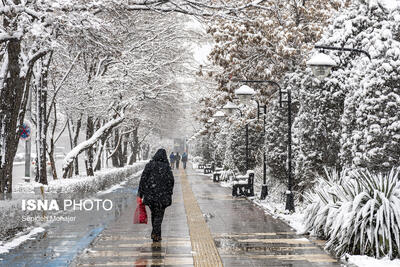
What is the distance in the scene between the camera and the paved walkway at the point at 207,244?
336 inches

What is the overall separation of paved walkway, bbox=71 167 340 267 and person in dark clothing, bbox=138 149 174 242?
0.56 m

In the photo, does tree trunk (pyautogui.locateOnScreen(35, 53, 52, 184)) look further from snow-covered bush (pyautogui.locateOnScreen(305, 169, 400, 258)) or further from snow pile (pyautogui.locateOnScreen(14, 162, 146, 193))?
snow-covered bush (pyautogui.locateOnScreen(305, 169, 400, 258))

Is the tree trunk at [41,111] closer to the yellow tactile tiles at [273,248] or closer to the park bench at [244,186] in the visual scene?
the park bench at [244,186]

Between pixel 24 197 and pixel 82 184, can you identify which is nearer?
pixel 24 197

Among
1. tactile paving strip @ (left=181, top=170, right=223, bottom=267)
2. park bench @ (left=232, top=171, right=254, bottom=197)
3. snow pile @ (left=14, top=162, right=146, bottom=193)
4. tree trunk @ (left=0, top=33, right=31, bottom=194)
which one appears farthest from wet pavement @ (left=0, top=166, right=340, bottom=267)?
park bench @ (left=232, top=171, right=254, bottom=197)

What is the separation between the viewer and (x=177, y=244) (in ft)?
33.4

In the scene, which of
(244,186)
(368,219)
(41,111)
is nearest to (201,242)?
(368,219)

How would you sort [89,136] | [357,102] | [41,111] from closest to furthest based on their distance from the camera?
[357,102]
[41,111]
[89,136]

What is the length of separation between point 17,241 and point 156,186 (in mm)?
3067

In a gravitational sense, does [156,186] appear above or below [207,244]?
above

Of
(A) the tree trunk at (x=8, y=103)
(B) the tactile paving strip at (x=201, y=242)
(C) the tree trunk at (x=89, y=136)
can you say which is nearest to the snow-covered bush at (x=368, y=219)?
(B) the tactile paving strip at (x=201, y=242)

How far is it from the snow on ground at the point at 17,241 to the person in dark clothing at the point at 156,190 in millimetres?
2627

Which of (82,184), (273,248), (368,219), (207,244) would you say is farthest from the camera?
(82,184)

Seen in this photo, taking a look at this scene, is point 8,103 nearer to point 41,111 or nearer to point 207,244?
point 207,244
